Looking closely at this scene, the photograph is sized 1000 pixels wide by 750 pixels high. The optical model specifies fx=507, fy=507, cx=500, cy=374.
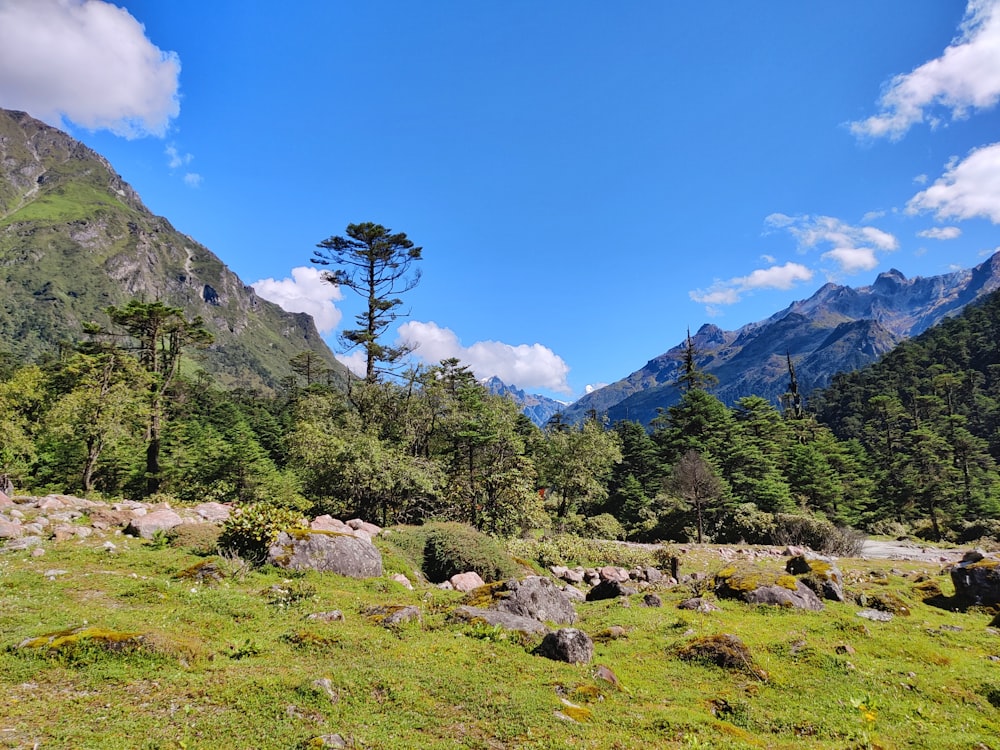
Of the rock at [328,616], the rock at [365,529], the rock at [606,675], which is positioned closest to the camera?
the rock at [606,675]

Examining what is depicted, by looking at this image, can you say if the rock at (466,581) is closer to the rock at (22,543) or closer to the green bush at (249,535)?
the green bush at (249,535)

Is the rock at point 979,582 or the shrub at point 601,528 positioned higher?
the rock at point 979,582

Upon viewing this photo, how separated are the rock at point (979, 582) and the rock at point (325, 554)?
18.8m

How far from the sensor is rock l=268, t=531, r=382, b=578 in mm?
14531

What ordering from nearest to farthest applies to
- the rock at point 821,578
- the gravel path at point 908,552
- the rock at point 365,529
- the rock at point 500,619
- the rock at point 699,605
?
the rock at point 500,619, the rock at point 699,605, the rock at point 821,578, the rock at point 365,529, the gravel path at point 908,552

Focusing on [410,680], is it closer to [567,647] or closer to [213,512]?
[567,647]

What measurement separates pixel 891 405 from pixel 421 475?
62867 millimetres

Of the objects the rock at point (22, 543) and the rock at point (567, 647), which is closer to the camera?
the rock at point (567, 647)

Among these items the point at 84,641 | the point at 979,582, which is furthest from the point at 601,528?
the point at 84,641

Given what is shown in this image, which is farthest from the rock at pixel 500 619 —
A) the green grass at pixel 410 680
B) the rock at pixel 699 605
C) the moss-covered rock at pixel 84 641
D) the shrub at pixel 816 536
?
the shrub at pixel 816 536

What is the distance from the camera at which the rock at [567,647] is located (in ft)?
31.4

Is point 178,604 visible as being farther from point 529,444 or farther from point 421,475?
point 529,444

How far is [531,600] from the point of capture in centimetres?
1327

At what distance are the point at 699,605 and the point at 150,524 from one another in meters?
17.3
